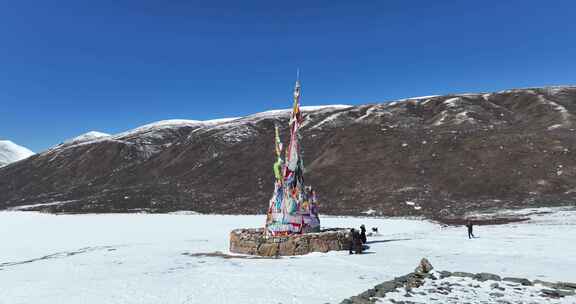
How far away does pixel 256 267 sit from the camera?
21.4 metres

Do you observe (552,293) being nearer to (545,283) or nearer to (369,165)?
(545,283)

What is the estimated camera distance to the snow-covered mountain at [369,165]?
62906mm

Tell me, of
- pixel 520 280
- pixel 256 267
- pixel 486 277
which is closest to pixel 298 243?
pixel 256 267

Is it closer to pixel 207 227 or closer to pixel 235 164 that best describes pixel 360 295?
pixel 207 227

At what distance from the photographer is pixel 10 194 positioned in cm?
12062

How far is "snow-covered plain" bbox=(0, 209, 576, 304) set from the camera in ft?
53.2

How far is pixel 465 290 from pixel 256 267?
398 inches

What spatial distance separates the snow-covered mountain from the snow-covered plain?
26.7m

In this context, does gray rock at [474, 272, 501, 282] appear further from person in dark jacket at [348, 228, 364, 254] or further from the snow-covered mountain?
the snow-covered mountain

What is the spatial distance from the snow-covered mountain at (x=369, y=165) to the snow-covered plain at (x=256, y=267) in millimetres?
26720

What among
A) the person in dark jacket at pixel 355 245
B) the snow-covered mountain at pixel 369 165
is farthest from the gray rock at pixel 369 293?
the snow-covered mountain at pixel 369 165

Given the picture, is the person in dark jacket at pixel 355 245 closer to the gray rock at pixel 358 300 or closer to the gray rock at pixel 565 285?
the gray rock at pixel 358 300

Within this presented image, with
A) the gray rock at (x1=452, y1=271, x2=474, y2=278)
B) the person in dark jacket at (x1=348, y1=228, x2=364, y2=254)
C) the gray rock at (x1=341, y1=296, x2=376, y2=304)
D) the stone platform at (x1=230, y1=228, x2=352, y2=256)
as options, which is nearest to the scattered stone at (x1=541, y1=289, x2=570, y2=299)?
the gray rock at (x1=452, y1=271, x2=474, y2=278)

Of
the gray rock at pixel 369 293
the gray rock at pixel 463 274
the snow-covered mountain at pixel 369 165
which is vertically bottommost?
the gray rock at pixel 369 293
